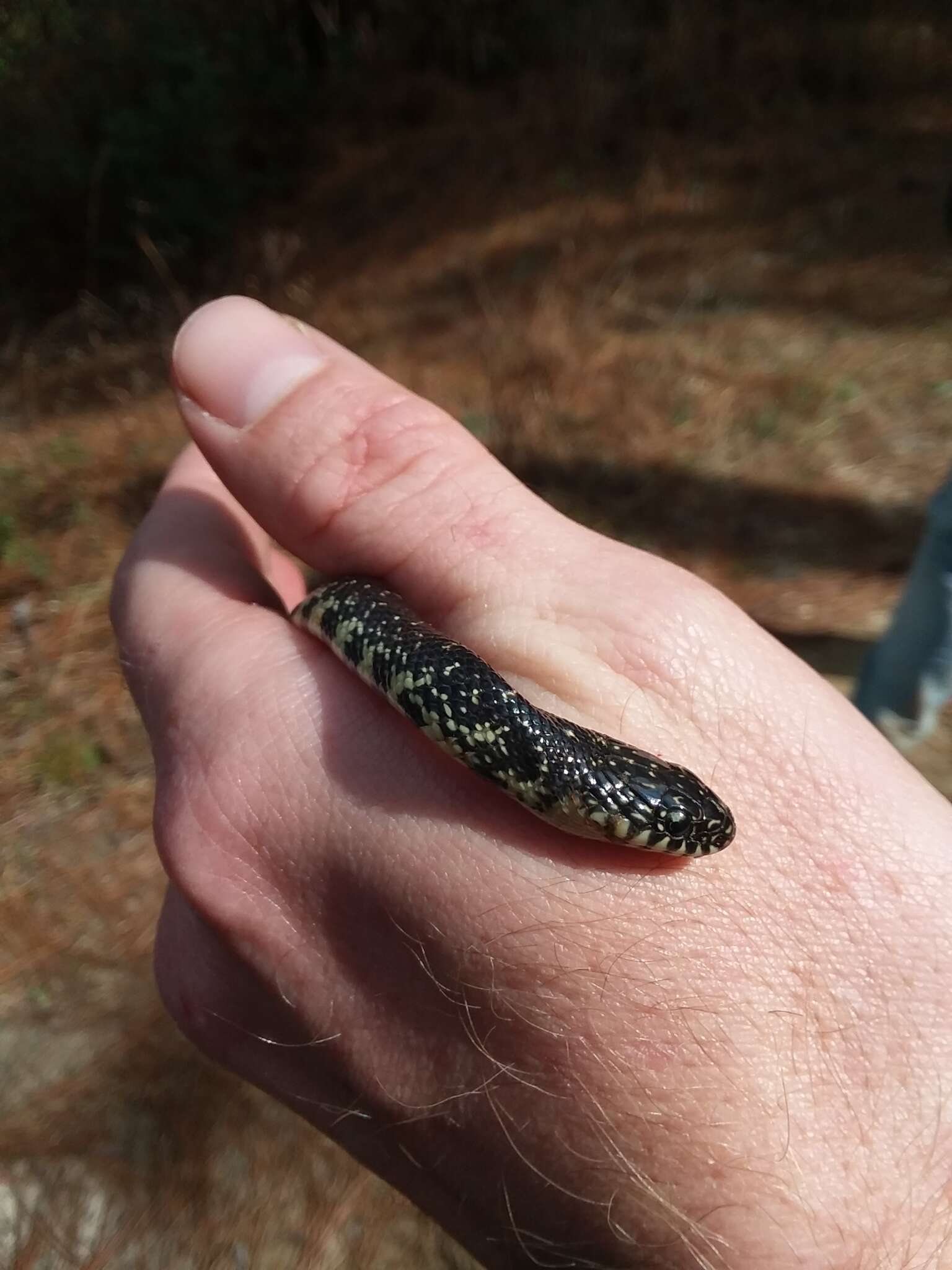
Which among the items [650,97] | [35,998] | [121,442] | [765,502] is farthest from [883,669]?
[650,97]

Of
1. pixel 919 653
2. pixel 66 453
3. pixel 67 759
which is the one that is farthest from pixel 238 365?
pixel 66 453

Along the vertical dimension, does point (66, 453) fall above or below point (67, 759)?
above

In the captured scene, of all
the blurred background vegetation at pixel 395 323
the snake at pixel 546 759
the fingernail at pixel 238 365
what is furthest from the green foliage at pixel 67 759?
the snake at pixel 546 759

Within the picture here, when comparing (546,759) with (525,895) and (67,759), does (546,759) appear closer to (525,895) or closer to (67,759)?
(525,895)

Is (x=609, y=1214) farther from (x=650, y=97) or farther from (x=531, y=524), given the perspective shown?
(x=650, y=97)

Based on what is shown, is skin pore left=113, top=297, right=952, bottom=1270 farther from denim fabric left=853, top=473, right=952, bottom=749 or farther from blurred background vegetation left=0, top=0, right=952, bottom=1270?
denim fabric left=853, top=473, right=952, bottom=749

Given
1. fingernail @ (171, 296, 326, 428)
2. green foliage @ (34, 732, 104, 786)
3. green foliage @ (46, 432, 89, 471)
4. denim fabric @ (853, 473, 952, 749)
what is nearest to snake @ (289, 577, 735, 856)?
fingernail @ (171, 296, 326, 428)

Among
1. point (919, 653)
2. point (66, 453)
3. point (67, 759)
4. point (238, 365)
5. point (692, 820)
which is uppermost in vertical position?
point (238, 365)
